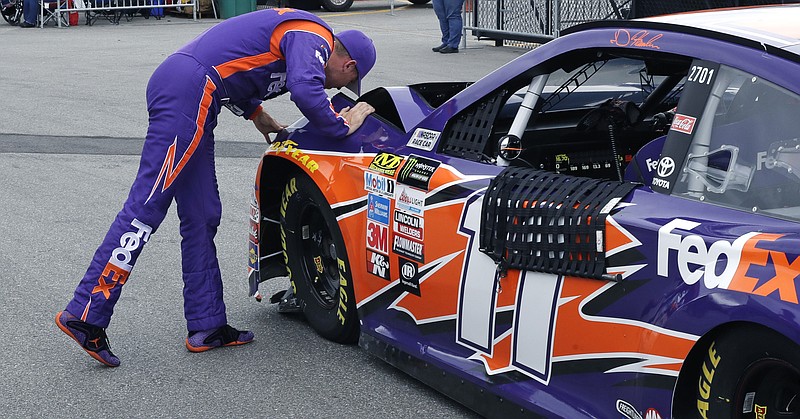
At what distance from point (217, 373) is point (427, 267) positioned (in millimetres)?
1179

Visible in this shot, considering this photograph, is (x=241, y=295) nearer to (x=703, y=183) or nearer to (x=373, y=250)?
(x=373, y=250)

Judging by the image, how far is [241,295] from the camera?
6.11m

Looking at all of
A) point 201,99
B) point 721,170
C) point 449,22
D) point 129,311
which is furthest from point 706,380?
point 449,22

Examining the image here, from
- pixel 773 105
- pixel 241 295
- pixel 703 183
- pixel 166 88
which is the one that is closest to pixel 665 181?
pixel 703 183

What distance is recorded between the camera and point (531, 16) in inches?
671

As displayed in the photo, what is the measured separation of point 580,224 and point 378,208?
1.23 metres

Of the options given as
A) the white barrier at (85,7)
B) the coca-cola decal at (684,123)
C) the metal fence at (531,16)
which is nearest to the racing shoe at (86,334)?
the coca-cola decal at (684,123)

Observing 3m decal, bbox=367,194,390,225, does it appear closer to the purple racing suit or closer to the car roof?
the purple racing suit

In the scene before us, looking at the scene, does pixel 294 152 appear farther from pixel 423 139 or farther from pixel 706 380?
pixel 706 380

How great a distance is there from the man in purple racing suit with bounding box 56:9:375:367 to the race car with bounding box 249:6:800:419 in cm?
24

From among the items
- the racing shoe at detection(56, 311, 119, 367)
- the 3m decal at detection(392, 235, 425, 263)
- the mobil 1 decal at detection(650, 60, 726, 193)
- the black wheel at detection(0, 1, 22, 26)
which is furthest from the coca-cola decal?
the black wheel at detection(0, 1, 22, 26)

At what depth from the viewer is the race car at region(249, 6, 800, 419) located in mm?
3244

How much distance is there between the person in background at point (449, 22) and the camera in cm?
1712

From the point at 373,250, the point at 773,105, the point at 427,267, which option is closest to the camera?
the point at 773,105
